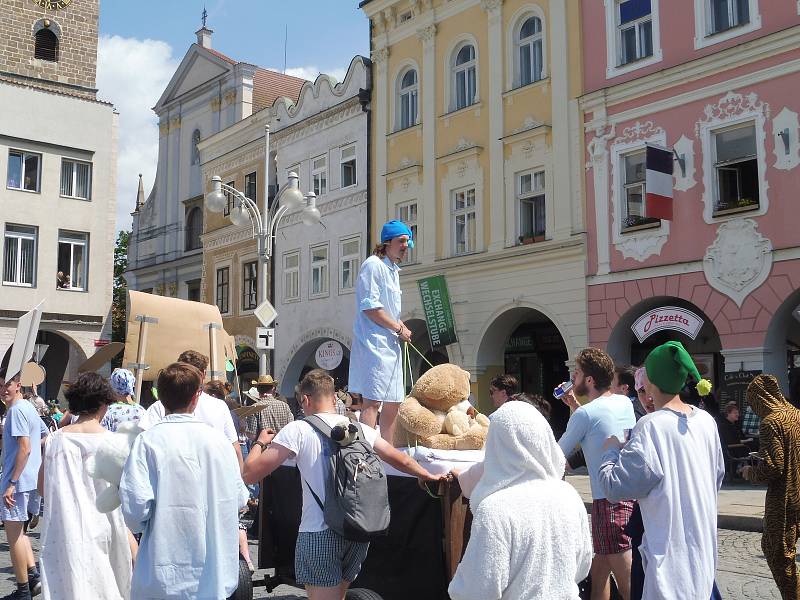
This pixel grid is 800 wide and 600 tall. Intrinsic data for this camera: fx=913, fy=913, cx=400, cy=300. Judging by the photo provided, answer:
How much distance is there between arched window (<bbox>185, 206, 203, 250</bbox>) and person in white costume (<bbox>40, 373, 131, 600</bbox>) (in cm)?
2961

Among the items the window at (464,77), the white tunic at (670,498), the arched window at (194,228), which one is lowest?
the white tunic at (670,498)

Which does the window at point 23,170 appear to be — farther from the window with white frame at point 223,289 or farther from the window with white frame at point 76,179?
the window with white frame at point 223,289

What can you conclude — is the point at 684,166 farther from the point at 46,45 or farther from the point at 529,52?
the point at 46,45

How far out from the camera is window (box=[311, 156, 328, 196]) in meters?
27.0

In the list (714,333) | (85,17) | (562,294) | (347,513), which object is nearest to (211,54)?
(85,17)

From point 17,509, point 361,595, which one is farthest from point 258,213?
point 361,595

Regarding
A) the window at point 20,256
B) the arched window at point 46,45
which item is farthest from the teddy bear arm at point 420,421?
the arched window at point 46,45

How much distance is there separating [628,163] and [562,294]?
10.2 ft

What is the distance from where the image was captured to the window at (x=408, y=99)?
960 inches

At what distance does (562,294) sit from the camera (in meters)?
20.0

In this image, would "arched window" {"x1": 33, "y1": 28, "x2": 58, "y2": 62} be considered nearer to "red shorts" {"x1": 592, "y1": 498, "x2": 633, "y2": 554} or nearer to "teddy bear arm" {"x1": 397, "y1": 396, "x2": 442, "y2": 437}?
"teddy bear arm" {"x1": 397, "y1": 396, "x2": 442, "y2": 437}

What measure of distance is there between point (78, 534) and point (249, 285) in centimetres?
2516

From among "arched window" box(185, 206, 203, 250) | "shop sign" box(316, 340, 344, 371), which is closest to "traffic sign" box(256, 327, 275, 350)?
"shop sign" box(316, 340, 344, 371)

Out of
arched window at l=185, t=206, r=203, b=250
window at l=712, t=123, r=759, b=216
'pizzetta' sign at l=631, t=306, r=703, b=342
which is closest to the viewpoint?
window at l=712, t=123, r=759, b=216
